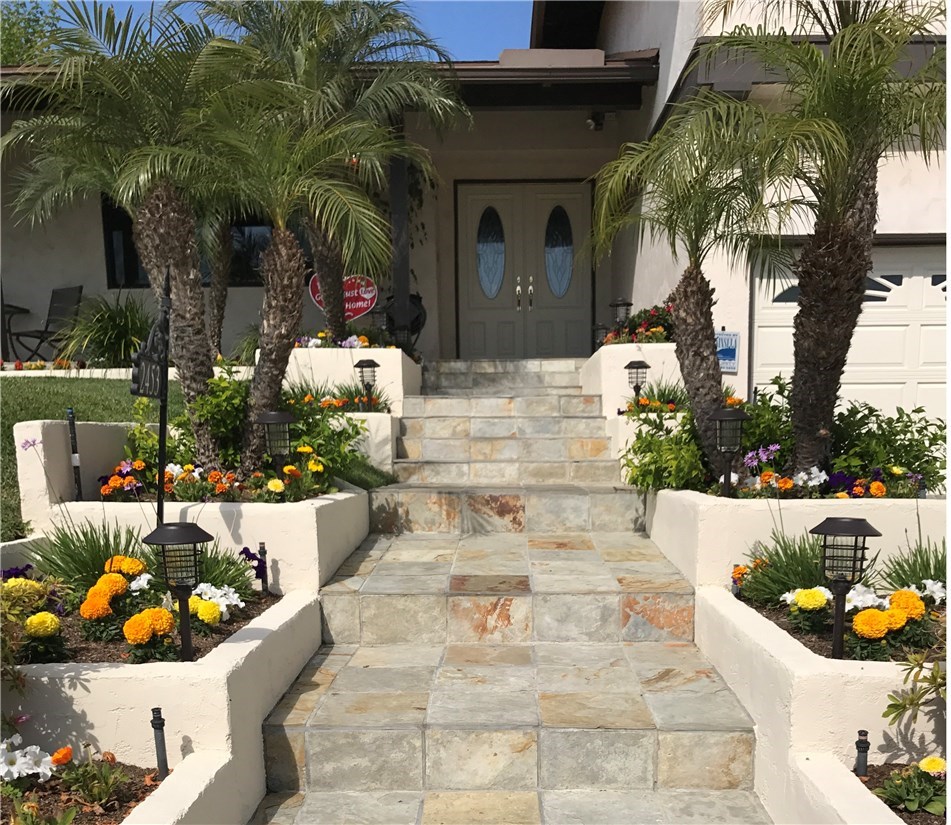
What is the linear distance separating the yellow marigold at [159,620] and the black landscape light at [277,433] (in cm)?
152

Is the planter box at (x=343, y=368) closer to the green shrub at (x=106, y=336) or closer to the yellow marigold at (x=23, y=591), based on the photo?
the green shrub at (x=106, y=336)

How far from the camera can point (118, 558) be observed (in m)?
2.93

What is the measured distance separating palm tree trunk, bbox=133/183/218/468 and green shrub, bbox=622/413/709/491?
2809 millimetres

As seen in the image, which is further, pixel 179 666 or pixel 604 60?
pixel 604 60

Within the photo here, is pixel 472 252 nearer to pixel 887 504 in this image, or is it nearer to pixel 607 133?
pixel 607 133

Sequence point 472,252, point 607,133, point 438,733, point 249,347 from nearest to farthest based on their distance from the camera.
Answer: point 438,733 < point 249,347 < point 607,133 < point 472,252

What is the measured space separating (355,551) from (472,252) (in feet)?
21.1

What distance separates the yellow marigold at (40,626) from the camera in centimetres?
244

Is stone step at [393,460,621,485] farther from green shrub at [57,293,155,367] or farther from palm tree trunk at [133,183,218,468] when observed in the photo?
green shrub at [57,293,155,367]

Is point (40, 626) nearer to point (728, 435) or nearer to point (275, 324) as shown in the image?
point (275, 324)

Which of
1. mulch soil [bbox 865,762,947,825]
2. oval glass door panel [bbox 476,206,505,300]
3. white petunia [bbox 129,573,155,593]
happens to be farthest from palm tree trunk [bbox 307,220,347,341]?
mulch soil [bbox 865,762,947,825]

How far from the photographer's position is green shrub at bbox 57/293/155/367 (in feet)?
22.8

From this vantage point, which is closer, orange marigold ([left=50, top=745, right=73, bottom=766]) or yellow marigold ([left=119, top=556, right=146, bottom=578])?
orange marigold ([left=50, top=745, right=73, bottom=766])

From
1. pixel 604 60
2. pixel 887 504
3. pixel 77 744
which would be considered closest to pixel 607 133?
pixel 604 60
